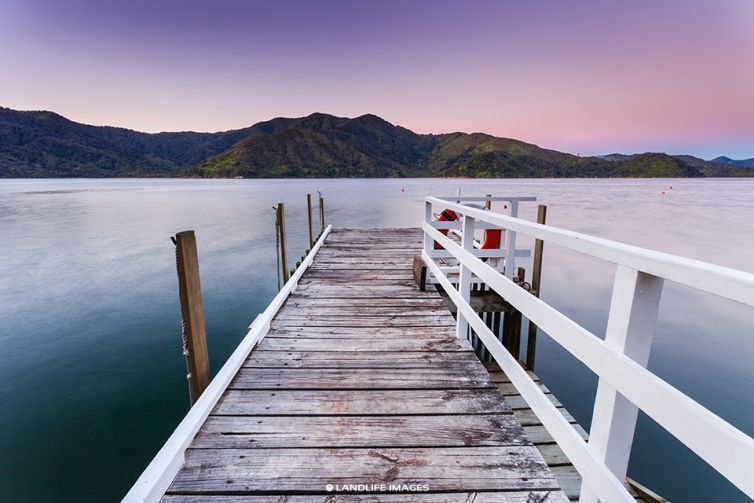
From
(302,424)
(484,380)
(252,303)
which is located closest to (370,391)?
(302,424)

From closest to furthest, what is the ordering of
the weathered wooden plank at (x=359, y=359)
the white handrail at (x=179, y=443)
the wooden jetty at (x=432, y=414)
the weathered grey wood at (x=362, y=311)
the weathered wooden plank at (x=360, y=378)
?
the wooden jetty at (x=432, y=414) → the white handrail at (x=179, y=443) → the weathered wooden plank at (x=360, y=378) → the weathered wooden plank at (x=359, y=359) → the weathered grey wood at (x=362, y=311)

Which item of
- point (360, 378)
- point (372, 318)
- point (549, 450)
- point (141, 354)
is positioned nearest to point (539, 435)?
point (549, 450)

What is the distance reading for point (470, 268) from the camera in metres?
3.22

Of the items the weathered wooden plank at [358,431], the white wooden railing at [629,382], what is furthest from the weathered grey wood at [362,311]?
the white wooden railing at [629,382]

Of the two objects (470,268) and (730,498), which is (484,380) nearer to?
(470,268)

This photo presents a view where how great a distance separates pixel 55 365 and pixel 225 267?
7884 mm

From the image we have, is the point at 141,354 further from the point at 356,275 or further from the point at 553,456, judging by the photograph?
the point at 553,456

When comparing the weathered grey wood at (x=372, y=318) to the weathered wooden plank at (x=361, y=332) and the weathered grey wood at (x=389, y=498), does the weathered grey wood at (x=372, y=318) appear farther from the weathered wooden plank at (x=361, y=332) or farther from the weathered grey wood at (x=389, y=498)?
the weathered grey wood at (x=389, y=498)

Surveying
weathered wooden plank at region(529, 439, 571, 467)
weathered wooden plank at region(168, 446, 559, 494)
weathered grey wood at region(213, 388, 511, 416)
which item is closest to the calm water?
weathered wooden plank at region(529, 439, 571, 467)

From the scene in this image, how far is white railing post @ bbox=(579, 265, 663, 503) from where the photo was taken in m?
1.31

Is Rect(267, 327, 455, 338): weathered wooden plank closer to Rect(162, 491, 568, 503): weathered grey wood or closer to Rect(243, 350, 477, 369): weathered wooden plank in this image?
Rect(243, 350, 477, 369): weathered wooden plank

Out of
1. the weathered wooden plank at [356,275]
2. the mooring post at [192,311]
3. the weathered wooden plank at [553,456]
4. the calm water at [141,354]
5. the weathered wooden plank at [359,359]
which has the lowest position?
the calm water at [141,354]

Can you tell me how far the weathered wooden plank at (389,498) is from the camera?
1863mm

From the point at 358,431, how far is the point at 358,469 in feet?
1.02
